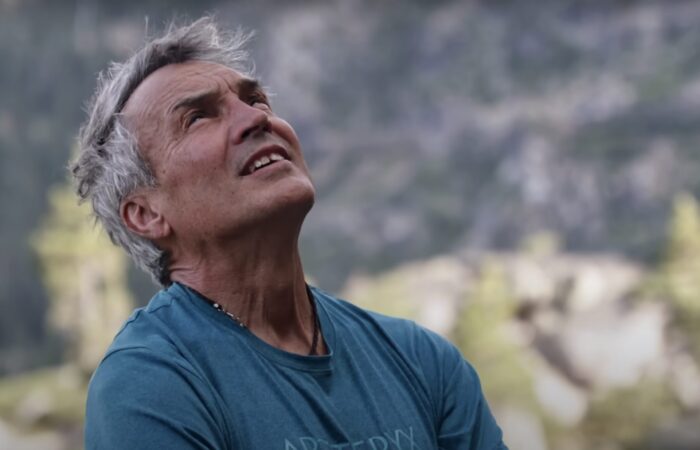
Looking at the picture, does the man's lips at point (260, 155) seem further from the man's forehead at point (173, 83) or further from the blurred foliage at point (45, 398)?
the blurred foliage at point (45, 398)

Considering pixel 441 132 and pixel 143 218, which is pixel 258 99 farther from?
pixel 441 132

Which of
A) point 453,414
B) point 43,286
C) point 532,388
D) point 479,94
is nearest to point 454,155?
point 479,94

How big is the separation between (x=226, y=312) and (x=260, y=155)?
28 cm

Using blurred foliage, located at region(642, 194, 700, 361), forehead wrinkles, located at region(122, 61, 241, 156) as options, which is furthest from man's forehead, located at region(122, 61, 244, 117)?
blurred foliage, located at region(642, 194, 700, 361)

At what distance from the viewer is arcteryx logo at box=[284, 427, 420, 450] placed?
4.68 ft

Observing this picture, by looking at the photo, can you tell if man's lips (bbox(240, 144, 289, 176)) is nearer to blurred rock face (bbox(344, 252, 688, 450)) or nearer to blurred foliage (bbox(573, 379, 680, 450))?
blurred rock face (bbox(344, 252, 688, 450))

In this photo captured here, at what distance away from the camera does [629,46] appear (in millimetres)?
6184

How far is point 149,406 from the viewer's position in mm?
1361

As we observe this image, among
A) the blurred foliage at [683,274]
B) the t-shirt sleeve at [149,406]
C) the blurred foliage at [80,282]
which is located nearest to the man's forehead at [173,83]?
the t-shirt sleeve at [149,406]

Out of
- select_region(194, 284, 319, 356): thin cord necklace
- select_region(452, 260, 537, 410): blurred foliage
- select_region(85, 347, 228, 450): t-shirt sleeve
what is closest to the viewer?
select_region(85, 347, 228, 450): t-shirt sleeve

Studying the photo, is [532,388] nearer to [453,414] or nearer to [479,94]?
[479,94]

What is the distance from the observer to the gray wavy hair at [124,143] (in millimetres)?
1756

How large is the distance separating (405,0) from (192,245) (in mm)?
Answer: 5082

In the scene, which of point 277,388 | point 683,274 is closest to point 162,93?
point 277,388
